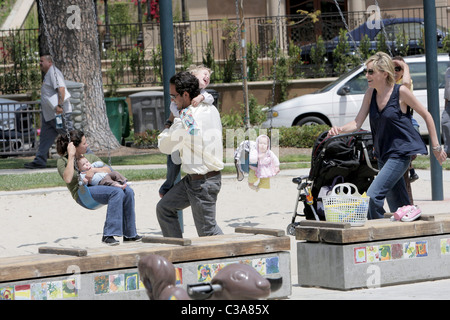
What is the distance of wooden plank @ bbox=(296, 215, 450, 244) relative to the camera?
6293 mm

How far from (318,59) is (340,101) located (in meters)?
5.47

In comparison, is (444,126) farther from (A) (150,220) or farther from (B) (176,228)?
(B) (176,228)

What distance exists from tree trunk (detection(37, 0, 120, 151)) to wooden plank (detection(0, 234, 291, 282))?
10.6 m

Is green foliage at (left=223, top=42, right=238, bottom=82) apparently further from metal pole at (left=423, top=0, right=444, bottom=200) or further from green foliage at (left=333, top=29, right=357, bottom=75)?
metal pole at (left=423, top=0, right=444, bottom=200)

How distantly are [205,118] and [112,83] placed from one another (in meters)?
15.1

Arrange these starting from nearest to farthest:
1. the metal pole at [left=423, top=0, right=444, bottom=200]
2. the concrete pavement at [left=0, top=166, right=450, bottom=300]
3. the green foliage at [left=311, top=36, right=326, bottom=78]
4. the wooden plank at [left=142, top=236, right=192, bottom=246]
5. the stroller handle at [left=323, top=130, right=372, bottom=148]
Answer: the wooden plank at [left=142, top=236, right=192, bottom=246], the stroller handle at [left=323, top=130, right=372, bottom=148], the concrete pavement at [left=0, top=166, right=450, bottom=300], the metal pole at [left=423, top=0, right=444, bottom=200], the green foliage at [left=311, top=36, right=326, bottom=78]

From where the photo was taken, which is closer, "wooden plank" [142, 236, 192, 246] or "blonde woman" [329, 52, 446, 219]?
"wooden plank" [142, 236, 192, 246]

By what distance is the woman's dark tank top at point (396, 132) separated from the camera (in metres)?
7.23

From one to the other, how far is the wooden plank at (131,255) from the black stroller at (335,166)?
78.3 inches

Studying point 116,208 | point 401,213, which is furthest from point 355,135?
point 116,208

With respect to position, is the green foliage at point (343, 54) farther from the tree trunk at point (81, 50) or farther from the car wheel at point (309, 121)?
the tree trunk at point (81, 50)

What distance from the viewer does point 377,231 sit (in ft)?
21.0

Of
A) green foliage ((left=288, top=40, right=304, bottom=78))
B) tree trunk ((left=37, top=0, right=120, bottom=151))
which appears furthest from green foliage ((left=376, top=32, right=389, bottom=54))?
tree trunk ((left=37, top=0, right=120, bottom=151))
